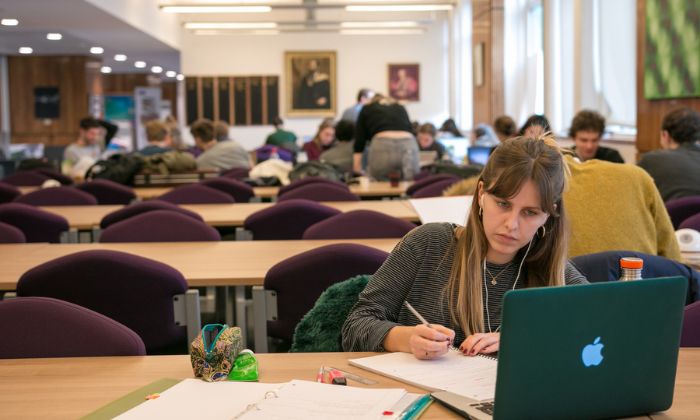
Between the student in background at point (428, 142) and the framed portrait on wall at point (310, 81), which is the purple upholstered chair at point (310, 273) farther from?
the framed portrait on wall at point (310, 81)

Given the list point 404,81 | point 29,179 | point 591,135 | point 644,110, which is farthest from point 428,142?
point 404,81

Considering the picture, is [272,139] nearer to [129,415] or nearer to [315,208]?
[315,208]

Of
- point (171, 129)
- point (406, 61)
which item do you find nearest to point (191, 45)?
point (406, 61)

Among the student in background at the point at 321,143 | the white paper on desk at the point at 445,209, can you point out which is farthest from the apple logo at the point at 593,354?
the student in background at the point at 321,143

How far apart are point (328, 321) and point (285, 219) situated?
229 cm

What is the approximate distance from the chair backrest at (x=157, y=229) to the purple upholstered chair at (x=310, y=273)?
1.15 m

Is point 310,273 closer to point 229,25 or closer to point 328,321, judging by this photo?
point 328,321

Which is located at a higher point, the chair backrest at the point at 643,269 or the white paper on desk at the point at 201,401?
the chair backrest at the point at 643,269

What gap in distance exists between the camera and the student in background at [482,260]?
201 centimetres

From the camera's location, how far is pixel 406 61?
17328 millimetres

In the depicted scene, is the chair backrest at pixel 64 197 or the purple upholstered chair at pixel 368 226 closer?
the purple upholstered chair at pixel 368 226

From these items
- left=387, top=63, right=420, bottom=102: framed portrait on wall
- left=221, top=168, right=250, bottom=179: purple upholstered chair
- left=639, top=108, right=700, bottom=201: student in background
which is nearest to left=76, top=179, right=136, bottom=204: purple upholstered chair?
left=221, top=168, right=250, bottom=179: purple upholstered chair

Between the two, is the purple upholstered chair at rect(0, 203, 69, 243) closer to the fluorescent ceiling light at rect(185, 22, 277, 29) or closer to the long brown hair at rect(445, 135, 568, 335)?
the long brown hair at rect(445, 135, 568, 335)

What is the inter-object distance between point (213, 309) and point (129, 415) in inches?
74.5
